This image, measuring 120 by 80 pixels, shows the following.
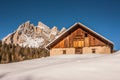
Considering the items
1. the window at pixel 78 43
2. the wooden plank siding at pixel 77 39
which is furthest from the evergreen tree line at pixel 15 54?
the window at pixel 78 43

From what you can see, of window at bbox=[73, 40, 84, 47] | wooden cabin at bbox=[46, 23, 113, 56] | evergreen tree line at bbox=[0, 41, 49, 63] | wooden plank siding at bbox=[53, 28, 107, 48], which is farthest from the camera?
evergreen tree line at bbox=[0, 41, 49, 63]

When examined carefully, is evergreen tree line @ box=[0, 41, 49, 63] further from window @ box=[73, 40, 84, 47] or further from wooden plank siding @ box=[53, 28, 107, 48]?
window @ box=[73, 40, 84, 47]

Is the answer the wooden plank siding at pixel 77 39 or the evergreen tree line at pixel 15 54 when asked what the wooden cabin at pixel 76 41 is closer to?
the wooden plank siding at pixel 77 39

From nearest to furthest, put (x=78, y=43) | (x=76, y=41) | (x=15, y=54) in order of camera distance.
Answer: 1. (x=78, y=43)
2. (x=76, y=41)
3. (x=15, y=54)

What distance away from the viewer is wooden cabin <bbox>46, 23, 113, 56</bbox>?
2911cm

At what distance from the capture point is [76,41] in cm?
3017

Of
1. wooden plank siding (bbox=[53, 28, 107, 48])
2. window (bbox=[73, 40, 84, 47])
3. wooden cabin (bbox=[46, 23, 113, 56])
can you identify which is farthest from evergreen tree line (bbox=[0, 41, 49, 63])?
window (bbox=[73, 40, 84, 47])

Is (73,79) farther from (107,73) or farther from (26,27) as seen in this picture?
(26,27)

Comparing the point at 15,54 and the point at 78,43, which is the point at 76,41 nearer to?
the point at 78,43

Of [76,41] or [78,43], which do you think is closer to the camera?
[78,43]

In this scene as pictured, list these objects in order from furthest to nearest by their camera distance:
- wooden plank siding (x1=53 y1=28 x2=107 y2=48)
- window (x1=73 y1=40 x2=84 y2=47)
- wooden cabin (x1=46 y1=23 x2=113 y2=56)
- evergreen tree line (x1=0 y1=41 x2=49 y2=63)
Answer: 1. evergreen tree line (x1=0 y1=41 x2=49 y2=63)
2. window (x1=73 y1=40 x2=84 y2=47)
3. wooden plank siding (x1=53 y1=28 x2=107 y2=48)
4. wooden cabin (x1=46 y1=23 x2=113 y2=56)

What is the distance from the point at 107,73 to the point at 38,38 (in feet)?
634

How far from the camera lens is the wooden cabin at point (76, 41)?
95.5 ft

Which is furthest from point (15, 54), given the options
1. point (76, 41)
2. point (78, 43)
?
point (78, 43)
